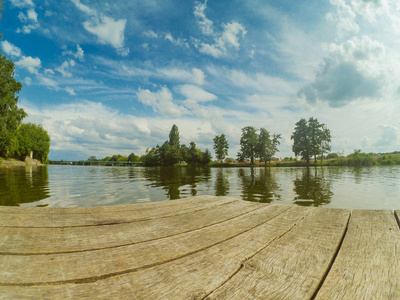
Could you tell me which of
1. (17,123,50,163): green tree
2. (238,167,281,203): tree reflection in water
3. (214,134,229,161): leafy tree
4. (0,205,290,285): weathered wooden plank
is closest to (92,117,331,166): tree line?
(214,134,229,161): leafy tree

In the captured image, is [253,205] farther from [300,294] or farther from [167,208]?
[300,294]

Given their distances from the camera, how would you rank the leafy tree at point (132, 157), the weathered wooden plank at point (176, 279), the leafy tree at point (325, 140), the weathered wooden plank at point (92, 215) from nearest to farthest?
the weathered wooden plank at point (176, 279) → the weathered wooden plank at point (92, 215) → the leafy tree at point (325, 140) → the leafy tree at point (132, 157)

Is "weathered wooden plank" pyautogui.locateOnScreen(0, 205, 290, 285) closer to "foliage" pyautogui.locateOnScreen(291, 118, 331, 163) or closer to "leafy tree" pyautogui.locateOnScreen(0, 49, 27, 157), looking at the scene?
"leafy tree" pyautogui.locateOnScreen(0, 49, 27, 157)

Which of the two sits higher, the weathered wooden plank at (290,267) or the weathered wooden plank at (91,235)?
the weathered wooden plank at (91,235)

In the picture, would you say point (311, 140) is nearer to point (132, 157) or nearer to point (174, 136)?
point (174, 136)

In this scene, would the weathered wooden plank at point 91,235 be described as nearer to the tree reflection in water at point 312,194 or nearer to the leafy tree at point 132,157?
the tree reflection in water at point 312,194

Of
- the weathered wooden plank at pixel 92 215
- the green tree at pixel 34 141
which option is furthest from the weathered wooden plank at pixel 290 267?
the green tree at pixel 34 141

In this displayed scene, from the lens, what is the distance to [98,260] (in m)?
1.25

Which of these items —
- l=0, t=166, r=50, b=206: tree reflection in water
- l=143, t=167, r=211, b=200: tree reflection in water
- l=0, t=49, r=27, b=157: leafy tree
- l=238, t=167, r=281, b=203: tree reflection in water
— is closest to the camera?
l=0, t=166, r=50, b=206: tree reflection in water

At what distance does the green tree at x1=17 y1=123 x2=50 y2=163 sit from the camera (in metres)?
61.5

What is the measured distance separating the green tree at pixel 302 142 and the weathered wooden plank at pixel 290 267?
2366 inches

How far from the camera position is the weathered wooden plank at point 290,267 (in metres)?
0.99

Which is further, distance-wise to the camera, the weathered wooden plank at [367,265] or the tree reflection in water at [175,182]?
the tree reflection in water at [175,182]

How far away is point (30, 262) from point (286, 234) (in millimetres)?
1881
